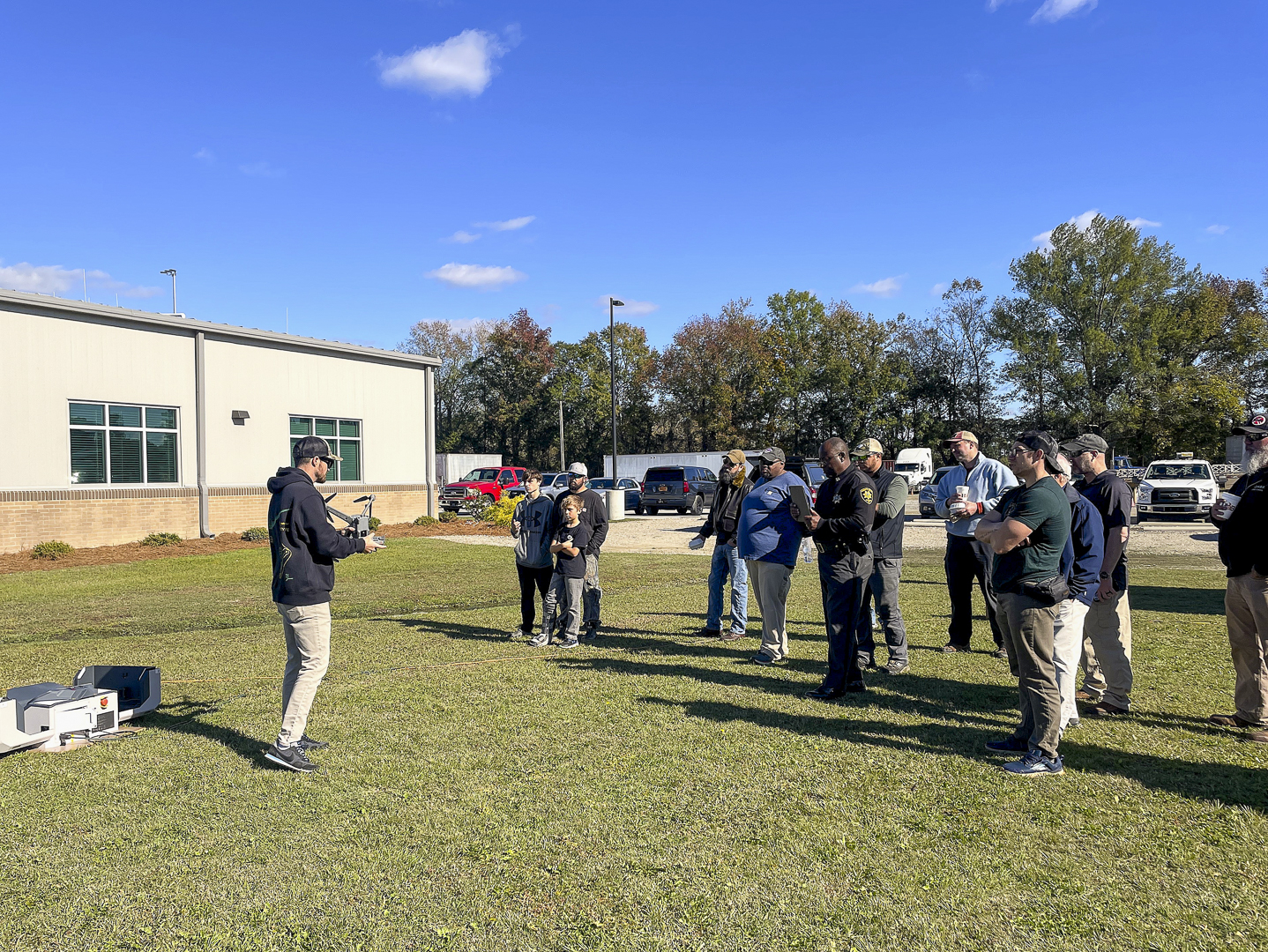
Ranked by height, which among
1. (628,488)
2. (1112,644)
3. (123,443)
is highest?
(123,443)

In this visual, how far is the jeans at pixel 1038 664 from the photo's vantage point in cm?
465

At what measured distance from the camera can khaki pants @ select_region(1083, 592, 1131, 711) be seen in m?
5.75

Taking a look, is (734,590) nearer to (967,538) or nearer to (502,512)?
(967,538)

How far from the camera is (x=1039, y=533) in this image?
15.4ft

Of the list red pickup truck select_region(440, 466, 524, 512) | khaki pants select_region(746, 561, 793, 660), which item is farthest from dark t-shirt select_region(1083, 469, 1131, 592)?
red pickup truck select_region(440, 466, 524, 512)

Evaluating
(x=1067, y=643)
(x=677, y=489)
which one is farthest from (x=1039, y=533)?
(x=677, y=489)

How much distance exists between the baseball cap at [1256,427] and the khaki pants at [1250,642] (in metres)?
0.94

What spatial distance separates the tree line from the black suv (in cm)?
2630

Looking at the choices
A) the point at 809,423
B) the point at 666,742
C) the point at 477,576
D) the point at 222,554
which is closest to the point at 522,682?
the point at 666,742

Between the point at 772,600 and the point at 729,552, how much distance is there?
55.0 inches

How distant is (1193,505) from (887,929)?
25.6 metres

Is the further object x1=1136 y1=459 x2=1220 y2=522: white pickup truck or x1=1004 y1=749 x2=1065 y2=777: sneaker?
x1=1136 y1=459 x2=1220 y2=522: white pickup truck

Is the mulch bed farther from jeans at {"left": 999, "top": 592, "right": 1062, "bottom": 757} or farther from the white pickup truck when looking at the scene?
the white pickup truck

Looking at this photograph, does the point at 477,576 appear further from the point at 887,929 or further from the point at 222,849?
the point at 887,929
